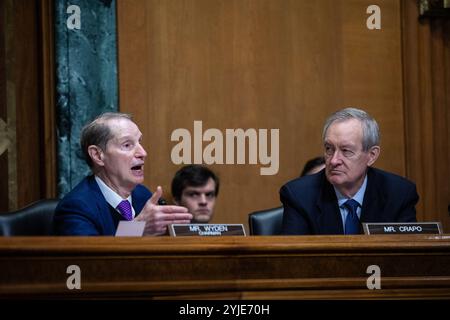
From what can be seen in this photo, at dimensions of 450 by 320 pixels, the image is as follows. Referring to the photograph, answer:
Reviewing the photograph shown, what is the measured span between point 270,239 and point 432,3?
3.23m

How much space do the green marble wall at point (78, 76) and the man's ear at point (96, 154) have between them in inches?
51.1

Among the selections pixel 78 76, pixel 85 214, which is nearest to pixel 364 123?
pixel 85 214

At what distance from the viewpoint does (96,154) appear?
3.96 metres

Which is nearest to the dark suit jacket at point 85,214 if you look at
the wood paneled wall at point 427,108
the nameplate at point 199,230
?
the nameplate at point 199,230

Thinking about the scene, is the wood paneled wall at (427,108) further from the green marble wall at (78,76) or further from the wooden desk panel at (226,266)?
the wooden desk panel at (226,266)

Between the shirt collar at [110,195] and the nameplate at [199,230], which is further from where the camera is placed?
the shirt collar at [110,195]

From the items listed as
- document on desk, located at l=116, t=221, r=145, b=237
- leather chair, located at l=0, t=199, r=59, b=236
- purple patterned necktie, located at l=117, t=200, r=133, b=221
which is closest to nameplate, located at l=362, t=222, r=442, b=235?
document on desk, located at l=116, t=221, r=145, b=237

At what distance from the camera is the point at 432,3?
5715 millimetres

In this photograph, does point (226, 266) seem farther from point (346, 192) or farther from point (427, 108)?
point (427, 108)

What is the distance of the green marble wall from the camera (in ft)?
17.1

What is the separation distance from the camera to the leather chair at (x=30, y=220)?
394cm

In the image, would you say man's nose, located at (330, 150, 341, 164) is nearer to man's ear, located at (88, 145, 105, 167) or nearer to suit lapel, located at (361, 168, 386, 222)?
suit lapel, located at (361, 168, 386, 222)

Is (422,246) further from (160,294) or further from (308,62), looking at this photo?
(308,62)

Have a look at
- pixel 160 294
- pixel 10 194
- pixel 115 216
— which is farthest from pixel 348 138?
pixel 10 194
